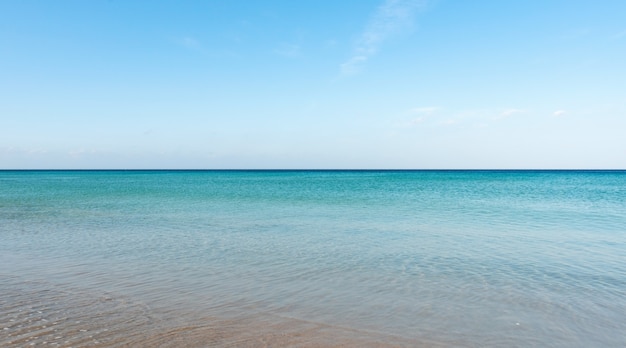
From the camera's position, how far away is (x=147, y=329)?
5957 millimetres

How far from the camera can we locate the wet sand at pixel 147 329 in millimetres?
5570

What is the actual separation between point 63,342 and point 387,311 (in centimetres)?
453

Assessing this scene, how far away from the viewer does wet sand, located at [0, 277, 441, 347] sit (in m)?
5.57

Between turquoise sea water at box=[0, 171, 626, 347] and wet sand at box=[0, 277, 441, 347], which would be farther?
turquoise sea water at box=[0, 171, 626, 347]

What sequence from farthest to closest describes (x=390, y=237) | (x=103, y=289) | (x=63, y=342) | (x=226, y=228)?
(x=226, y=228)
(x=390, y=237)
(x=103, y=289)
(x=63, y=342)

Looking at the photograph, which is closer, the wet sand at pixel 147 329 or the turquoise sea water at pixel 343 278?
the wet sand at pixel 147 329

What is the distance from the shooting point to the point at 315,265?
9.95 meters

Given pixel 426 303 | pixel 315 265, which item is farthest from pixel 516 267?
pixel 315 265

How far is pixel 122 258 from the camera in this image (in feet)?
34.8

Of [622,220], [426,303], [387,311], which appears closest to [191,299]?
[387,311]

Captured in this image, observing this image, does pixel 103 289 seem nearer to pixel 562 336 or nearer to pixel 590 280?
pixel 562 336

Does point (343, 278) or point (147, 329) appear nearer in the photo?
point (147, 329)

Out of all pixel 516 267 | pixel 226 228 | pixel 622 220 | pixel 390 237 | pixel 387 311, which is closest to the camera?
pixel 387 311

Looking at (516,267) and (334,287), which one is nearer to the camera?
(334,287)
